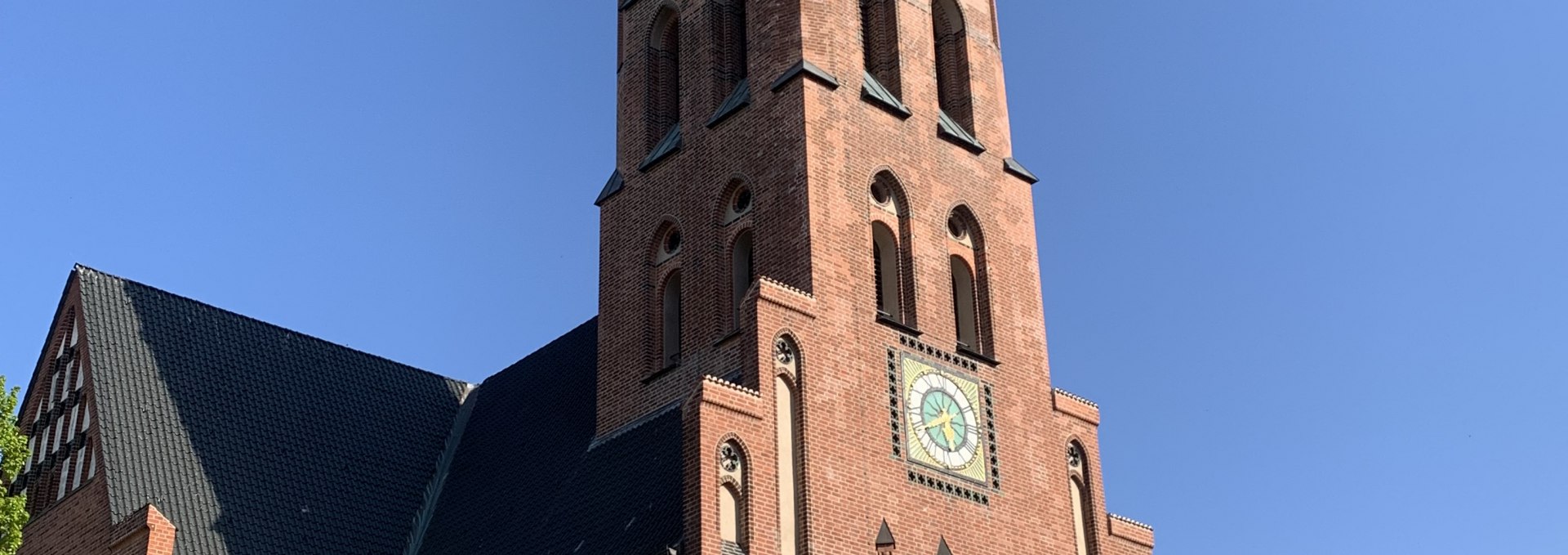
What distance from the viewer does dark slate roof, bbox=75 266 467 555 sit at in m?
28.4

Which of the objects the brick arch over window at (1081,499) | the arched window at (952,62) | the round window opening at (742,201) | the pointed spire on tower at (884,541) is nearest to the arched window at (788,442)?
the pointed spire on tower at (884,541)

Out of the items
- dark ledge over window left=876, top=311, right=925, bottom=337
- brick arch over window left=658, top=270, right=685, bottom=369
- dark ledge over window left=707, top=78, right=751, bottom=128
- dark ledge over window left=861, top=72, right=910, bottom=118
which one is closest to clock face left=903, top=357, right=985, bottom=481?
dark ledge over window left=876, top=311, right=925, bottom=337

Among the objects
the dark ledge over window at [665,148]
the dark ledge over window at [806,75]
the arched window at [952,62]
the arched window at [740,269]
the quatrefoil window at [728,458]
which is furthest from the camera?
the arched window at [952,62]

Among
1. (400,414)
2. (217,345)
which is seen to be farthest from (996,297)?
(217,345)

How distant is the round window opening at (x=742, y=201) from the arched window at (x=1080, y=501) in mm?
6080

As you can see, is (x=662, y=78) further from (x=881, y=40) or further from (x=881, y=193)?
(x=881, y=193)

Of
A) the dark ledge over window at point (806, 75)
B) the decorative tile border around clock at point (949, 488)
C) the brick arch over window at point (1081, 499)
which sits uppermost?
the dark ledge over window at point (806, 75)

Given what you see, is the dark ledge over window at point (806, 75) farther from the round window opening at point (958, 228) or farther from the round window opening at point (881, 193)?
the round window opening at point (958, 228)

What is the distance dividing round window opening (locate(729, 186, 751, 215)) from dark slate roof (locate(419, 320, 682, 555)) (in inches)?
127

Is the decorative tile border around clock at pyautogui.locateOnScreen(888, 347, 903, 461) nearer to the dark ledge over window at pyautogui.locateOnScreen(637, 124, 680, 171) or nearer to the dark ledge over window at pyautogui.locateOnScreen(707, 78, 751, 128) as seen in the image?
the dark ledge over window at pyautogui.locateOnScreen(707, 78, 751, 128)

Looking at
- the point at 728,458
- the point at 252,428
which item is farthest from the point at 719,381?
the point at 252,428

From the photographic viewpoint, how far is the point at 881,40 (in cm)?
3019

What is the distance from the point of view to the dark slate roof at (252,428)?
2844 centimetres

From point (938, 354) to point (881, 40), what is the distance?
5579mm
